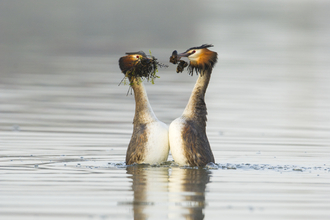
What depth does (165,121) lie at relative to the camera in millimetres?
15711

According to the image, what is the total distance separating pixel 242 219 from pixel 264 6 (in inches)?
2942

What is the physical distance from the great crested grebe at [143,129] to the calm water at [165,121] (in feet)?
Result: 0.65

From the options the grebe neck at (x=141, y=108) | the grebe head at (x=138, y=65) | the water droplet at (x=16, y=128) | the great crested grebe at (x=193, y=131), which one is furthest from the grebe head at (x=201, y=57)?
the water droplet at (x=16, y=128)

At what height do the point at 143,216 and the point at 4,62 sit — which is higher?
the point at 4,62

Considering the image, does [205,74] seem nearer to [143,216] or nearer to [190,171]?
[190,171]

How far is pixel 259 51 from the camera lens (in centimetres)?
3888

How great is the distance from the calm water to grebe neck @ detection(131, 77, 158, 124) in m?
0.74

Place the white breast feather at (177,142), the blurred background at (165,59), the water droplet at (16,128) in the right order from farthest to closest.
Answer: the blurred background at (165,59), the water droplet at (16,128), the white breast feather at (177,142)

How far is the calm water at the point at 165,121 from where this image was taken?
809 centimetres

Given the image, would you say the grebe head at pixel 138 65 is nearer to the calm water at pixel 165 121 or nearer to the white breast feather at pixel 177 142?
the white breast feather at pixel 177 142

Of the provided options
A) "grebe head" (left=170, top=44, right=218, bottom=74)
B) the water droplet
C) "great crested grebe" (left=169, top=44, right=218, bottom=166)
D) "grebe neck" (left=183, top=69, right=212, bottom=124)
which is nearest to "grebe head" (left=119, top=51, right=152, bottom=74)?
"great crested grebe" (left=169, top=44, right=218, bottom=166)

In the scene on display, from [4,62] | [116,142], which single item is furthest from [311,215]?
[4,62]

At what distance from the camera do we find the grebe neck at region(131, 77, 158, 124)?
11.0m

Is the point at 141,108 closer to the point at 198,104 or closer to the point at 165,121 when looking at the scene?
the point at 198,104
